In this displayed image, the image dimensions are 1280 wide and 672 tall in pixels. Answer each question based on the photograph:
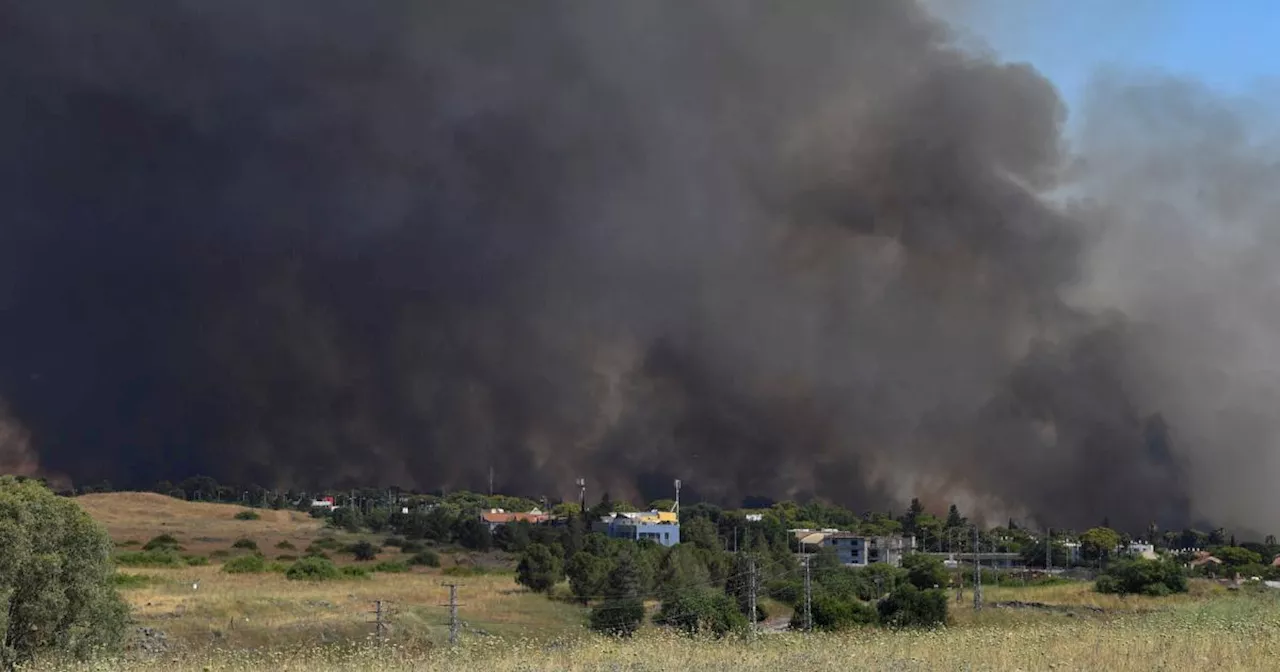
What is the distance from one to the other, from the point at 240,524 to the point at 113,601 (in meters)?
89.5

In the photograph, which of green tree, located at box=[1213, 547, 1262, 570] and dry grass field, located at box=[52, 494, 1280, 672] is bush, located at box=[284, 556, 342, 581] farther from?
green tree, located at box=[1213, 547, 1262, 570]

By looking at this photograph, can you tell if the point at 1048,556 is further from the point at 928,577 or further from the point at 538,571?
→ the point at 538,571

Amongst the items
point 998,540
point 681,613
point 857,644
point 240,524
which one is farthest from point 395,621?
point 998,540

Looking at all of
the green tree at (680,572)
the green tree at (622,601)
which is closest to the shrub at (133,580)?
the green tree at (622,601)

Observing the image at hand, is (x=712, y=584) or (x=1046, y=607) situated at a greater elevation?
(x=1046, y=607)

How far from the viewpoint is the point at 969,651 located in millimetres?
13414

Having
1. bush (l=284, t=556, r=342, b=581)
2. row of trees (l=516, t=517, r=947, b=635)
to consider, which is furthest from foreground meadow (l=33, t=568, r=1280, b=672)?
bush (l=284, t=556, r=342, b=581)

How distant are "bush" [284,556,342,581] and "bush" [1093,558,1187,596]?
44122 mm

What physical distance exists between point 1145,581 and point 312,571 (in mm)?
47417

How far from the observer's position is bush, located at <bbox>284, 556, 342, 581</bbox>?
66.2 meters

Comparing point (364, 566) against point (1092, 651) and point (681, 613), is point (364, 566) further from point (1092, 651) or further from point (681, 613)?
point (1092, 651)

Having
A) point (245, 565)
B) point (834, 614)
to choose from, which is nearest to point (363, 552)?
point (245, 565)

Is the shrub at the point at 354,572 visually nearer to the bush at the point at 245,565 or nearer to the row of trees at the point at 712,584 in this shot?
the bush at the point at 245,565

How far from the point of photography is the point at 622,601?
54.8 metres
